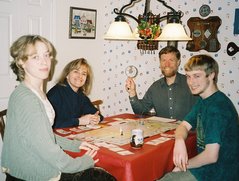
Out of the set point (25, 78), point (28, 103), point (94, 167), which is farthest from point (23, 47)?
point (94, 167)

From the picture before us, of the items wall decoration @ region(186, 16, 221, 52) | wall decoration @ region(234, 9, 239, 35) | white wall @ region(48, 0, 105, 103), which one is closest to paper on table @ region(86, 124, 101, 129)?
white wall @ region(48, 0, 105, 103)

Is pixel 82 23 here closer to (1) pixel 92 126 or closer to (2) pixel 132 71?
(2) pixel 132 71

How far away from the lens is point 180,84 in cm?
282

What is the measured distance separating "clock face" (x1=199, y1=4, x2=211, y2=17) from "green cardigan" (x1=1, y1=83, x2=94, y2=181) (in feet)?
7.13

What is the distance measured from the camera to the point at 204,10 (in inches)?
116

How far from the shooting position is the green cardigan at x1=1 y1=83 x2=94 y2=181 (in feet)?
4.25

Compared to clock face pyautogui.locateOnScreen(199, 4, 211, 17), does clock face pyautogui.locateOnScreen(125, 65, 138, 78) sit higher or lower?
lower

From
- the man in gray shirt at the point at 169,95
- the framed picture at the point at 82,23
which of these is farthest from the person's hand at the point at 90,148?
the framed picture at the point at 82,23

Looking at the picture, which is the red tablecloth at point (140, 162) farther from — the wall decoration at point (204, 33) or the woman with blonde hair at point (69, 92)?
the wall decoration at point (204, 33)

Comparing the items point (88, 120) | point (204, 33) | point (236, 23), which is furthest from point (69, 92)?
point (236, 23)

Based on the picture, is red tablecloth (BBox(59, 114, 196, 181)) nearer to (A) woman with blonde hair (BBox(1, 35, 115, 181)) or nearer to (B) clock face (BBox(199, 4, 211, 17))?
(A) woman with blonde hair (BBox(1, 35, 115, 181))

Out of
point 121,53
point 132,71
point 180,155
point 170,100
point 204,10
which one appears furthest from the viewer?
point 121,53

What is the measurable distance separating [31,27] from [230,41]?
217 centimetres

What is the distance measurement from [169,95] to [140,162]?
1386 mm
